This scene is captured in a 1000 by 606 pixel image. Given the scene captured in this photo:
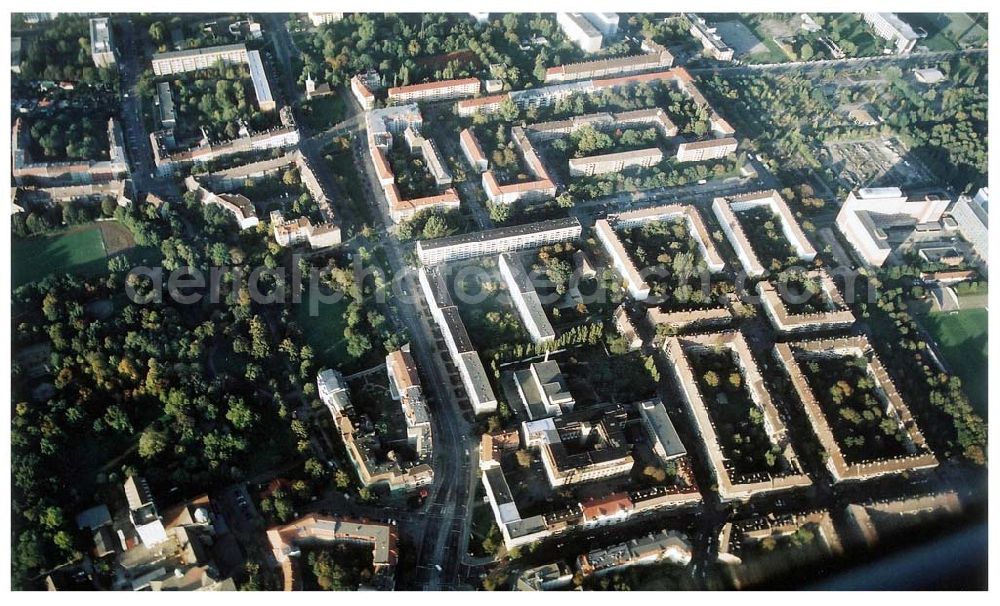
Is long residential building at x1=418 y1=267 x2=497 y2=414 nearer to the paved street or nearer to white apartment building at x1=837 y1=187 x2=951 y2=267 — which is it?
the paved street

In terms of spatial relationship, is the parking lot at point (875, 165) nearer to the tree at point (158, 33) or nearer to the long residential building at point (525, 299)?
the long residential building at point (525, 299)

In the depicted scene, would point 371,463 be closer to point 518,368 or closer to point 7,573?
point 518,368

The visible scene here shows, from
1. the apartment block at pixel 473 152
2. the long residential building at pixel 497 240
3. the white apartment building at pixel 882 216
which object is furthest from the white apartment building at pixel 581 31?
the white apartment building at pixel 882 216

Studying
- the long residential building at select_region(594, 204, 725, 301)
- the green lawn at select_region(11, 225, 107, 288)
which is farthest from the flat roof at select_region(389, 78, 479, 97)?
the green lawn at select_region(11, 225, 107, 288)

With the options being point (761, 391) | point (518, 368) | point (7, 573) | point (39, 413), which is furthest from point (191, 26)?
point (761, 391)

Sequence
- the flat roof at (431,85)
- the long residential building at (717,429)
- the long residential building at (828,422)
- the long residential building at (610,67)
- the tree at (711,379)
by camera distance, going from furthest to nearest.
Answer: the long residential building at (610,67), the flat roof at (431,85), the tree at (711,379), the long residential building at (828,422), the long residential building at (717,429)

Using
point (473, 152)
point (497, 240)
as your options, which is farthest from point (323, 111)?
point (497, 240)

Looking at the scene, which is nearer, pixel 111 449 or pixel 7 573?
pixel 7 573
